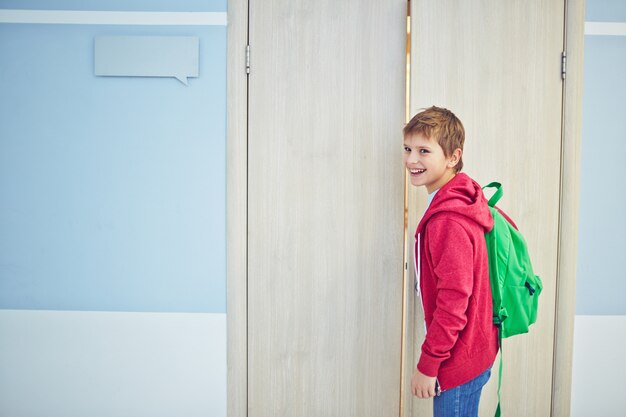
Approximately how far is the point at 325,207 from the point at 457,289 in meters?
0.79

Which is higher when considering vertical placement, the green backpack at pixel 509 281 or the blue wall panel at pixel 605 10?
the blue wall panel at pixel 605 10

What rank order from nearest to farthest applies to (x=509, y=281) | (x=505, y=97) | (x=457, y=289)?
(x=457, y=289)
(x=509, y=281)
(x=505, y=97)

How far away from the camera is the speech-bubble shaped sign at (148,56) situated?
75.5 inches

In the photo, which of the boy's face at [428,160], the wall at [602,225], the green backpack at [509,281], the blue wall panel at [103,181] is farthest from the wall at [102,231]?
the wall at [602,225]

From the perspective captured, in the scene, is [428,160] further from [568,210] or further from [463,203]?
[568,210]

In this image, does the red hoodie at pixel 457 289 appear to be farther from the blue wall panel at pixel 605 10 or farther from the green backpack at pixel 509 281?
the blue wall panel at pixel 605 10

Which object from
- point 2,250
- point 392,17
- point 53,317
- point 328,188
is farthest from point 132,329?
point 392,17

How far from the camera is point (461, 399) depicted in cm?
137

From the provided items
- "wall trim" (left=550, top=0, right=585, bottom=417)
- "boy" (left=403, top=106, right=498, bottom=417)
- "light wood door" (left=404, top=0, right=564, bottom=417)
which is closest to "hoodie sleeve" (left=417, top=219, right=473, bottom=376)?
"boy" (left=403, top=106, right=498, bottom=417)

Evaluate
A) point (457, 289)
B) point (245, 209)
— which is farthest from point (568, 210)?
point (245, 209)

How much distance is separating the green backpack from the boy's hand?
0.23 metres

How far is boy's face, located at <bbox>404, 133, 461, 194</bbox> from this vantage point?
1532 millimetres

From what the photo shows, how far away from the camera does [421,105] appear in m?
1.90

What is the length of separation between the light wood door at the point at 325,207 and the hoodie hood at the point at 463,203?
0.54 metres
